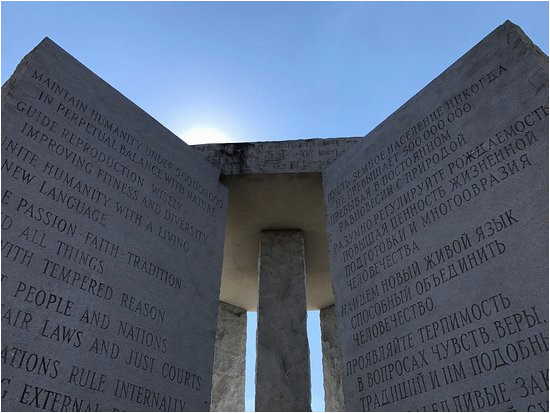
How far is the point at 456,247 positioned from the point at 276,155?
3768mm

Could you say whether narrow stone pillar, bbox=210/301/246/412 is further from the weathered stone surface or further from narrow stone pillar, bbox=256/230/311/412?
the weathered stone surface

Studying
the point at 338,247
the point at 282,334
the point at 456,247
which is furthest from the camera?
the point at 282,334

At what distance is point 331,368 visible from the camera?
934cm

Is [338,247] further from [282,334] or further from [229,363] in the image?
[229,363]

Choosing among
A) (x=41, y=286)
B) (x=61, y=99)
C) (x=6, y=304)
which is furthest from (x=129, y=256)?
(x=61, y=99)

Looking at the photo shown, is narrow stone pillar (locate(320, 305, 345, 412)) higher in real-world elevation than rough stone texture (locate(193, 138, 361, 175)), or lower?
lower

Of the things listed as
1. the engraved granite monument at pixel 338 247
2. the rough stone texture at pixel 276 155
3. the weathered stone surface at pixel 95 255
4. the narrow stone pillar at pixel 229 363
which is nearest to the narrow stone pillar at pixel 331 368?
the narrow stone pillar at pixel 229 363

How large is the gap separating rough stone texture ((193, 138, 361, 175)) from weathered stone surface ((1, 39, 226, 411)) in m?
1.33

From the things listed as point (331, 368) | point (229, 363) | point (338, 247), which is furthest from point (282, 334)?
point (229, 363)

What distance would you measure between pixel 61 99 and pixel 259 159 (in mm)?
3206

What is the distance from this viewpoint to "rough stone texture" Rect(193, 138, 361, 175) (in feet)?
23.1

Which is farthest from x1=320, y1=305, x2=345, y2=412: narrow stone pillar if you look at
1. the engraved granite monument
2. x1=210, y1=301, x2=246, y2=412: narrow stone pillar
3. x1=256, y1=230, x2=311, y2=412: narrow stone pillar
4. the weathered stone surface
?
the weathered stone surface

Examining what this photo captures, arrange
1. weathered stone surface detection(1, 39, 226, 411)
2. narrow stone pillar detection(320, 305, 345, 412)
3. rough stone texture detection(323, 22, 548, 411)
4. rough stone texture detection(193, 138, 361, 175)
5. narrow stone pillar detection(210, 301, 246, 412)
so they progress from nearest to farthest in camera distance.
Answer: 1. rough stone texture detection(323, 22, 548, 411)
2. weathered stone surface detection(1, 39, 226, 411)
3. rough stone texture detection(193, 138, 361, 175)
4. narrow stone pillar detection(320, 305, 345, 412)
5. narrow stone pillar detection(210, 301, 246, 412)

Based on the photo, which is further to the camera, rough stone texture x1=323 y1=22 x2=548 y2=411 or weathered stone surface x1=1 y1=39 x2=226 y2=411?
weathered stone surface x1=1 y1=39 x2=226 y2=411
